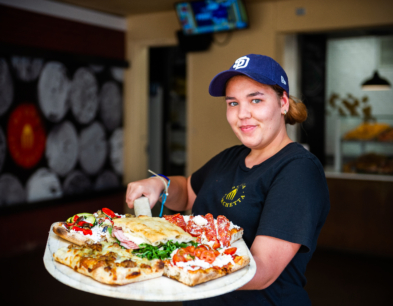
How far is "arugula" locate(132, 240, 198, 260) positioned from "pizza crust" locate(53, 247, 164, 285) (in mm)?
63

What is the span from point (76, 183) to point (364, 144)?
364 centimetres

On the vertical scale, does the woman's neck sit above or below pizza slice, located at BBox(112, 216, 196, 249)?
above

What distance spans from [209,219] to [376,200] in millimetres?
3478

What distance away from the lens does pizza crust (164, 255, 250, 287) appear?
3.14 feet

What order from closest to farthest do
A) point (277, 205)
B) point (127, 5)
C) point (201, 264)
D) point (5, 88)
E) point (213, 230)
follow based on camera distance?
1. point (201, 264)
2. point (277, 205)
3. point (213, 230)
4. point (5, 88)
5. point (127, 5)

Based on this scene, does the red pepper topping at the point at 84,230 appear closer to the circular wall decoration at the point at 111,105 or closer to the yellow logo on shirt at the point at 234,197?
the yellow logo on shirt at the point at 234,197

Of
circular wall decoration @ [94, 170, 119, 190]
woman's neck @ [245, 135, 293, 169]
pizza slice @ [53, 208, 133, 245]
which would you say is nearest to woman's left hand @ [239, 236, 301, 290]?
woman's neck @ [245, 135, 293, 169]

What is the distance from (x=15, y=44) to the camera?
4164mm

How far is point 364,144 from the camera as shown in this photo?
15.3 feet

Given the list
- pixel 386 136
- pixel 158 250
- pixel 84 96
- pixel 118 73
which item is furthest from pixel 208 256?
pixel 118 73

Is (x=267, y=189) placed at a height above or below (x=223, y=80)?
below

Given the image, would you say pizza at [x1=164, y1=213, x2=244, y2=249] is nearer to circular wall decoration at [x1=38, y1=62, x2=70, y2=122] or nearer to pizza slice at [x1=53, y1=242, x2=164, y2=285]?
pizza slice at [x1=53, y1=242, x2=164, y2=285]

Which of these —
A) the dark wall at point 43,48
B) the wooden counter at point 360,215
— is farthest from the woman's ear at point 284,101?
the dark wall at point 43,48

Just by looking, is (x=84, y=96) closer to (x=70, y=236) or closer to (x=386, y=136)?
(x=386, y=136)
